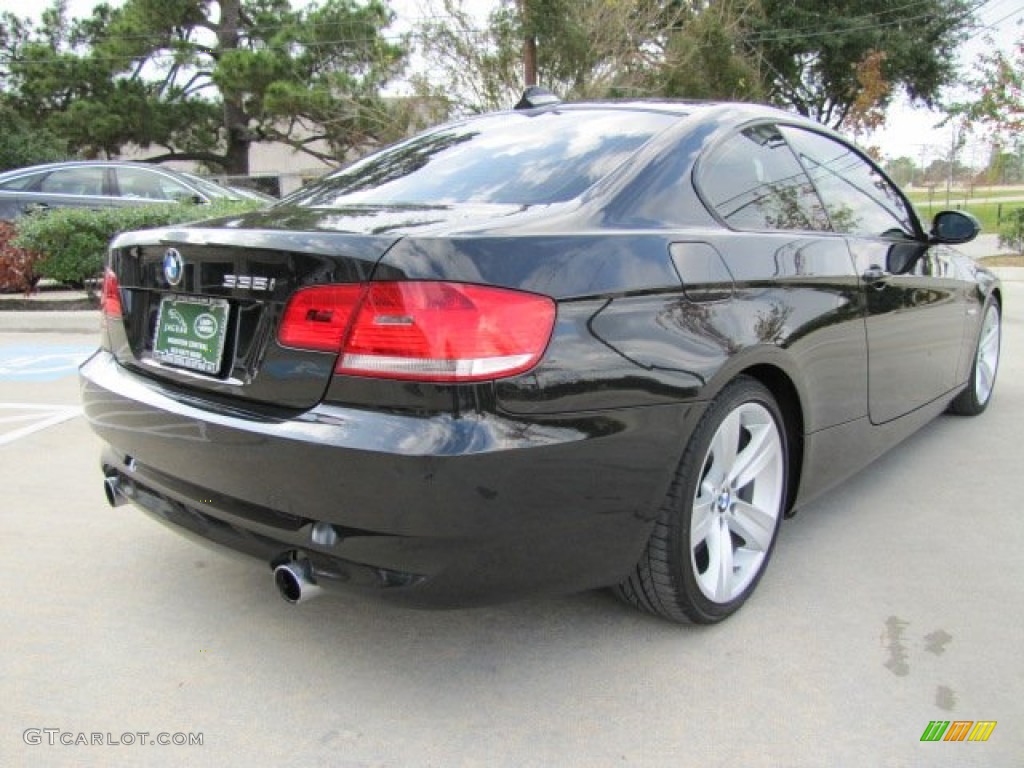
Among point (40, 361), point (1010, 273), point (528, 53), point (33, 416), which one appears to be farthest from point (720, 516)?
point (528, 53)

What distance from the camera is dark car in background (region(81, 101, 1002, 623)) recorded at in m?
1.85

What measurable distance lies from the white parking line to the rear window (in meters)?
2.63

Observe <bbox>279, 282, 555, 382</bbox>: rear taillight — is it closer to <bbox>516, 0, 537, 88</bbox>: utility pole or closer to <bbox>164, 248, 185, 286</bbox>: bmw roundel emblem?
<bbox>164, 248, 185, 286</bbox>: bmw roundel emblem

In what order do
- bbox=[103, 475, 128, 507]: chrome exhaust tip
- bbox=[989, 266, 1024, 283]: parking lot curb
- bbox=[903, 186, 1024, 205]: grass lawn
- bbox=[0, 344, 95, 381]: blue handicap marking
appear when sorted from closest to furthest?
bbox=[103, 475, 128, 507]: chrome exhaust tip → bbox=[0, 344, 95, 381]: blue handicap marking → bbox=[989, 266, 1024, 283]: parking lot curb → bbox=[903, 186, 1024, 205]: grass lawn

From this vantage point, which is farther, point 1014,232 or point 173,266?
point 1014,232

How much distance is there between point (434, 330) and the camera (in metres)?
1.82

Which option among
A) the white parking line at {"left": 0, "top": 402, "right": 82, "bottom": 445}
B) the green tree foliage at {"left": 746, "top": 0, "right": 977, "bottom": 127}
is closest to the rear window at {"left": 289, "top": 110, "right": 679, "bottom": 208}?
the white parking line at {"left": 0, "top": 402, "right": 82, "bottom": 445}

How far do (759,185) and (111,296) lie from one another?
211cm

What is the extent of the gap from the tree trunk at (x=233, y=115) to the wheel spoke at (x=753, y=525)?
82.9 ft

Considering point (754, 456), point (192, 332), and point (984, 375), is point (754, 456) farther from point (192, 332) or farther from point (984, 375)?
point (984, 375)

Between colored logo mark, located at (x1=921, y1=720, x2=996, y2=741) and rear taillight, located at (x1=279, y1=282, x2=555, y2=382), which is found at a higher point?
rear taillight, located at (x1=279, y1=282, x2=555, y2=382)

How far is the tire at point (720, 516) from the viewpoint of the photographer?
2234 millimetres

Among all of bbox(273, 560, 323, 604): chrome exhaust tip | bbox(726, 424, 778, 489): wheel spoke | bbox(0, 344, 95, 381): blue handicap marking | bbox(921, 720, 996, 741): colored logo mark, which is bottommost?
bbox(921, 720, 996, 741): colored logo mark

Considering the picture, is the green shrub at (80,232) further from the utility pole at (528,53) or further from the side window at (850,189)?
the utility pole at (528,53)
